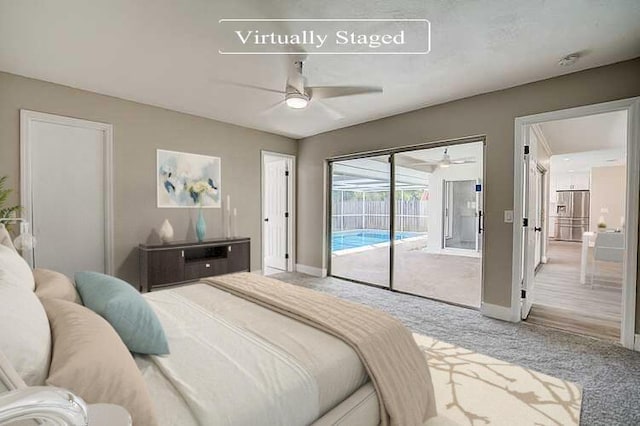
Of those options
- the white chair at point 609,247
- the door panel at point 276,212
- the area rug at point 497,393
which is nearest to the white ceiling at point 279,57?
the door panel at point 276,212

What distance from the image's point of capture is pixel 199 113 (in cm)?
425

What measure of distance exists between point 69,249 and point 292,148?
A: 3.62 metres

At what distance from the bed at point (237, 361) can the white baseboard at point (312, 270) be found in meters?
3.34

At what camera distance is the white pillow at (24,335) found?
75cm

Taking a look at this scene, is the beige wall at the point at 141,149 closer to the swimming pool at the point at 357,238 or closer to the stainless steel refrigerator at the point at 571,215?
the swimming pool at the point at 357,238

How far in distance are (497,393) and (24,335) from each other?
8.09 feet

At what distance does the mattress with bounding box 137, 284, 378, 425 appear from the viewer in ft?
3.26

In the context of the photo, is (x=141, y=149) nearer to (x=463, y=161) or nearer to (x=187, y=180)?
(x=187, y=180)

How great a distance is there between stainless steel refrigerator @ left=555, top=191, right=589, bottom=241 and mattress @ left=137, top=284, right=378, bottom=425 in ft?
39.2

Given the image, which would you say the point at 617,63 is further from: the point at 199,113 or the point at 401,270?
the point at 199,113

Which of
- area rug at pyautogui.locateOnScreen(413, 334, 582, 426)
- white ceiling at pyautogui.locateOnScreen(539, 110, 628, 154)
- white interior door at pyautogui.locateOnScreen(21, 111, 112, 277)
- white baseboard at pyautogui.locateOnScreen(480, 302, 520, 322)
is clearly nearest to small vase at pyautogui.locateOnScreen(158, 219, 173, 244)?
white interior door at pyautogui.locateOnScreen(21, 111, 112, 277)

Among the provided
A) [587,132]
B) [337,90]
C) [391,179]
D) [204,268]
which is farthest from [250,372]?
[587,132]

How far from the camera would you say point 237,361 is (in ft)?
4.03

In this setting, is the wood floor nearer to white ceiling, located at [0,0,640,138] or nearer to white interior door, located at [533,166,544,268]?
white interior door, located at [533,166,544,268]
